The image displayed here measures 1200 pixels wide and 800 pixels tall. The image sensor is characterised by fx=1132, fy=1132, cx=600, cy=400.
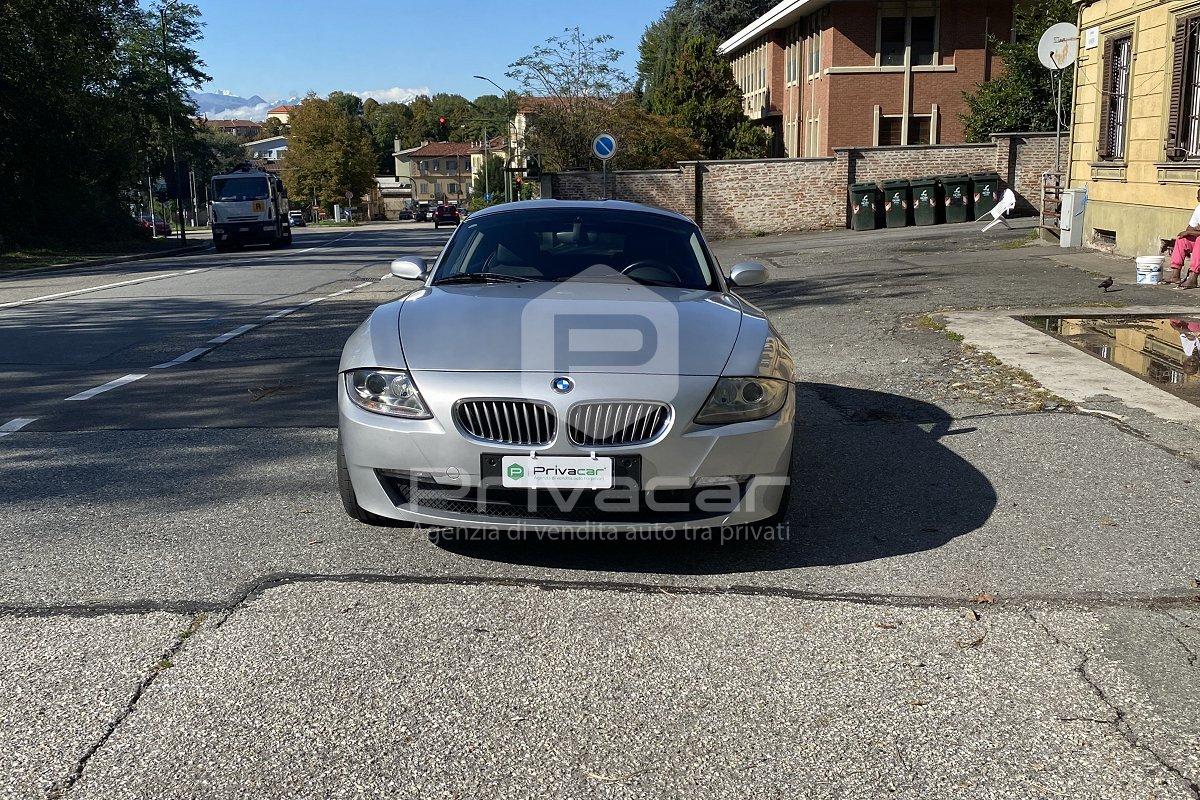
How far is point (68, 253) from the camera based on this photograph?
33594mm

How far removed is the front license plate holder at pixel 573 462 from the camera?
4.14 metres

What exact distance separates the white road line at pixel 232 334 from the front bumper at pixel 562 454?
7.80 meters

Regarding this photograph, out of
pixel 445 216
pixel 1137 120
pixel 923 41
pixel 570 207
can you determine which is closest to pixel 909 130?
pixel 923 41

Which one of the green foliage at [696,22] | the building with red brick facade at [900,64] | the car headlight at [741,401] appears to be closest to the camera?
the car headlight at [741,401]

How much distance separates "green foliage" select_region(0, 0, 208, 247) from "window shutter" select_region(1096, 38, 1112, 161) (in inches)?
1132

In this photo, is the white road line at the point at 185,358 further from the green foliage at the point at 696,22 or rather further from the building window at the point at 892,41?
the green foliage at the point at 696,22

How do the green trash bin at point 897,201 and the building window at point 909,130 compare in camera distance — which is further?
the building window at point 909,130

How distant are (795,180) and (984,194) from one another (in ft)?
17.1

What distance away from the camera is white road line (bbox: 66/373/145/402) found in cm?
834

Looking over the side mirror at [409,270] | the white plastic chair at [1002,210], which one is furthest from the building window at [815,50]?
the side mirror at [409,270]

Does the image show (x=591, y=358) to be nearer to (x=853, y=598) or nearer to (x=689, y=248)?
(x=853, y=598)

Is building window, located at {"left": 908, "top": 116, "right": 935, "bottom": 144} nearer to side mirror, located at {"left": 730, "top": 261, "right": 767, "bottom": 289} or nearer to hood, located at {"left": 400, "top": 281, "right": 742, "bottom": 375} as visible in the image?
side mirror, located at {"left": 730, "top": 261, "right": 767, "bottom": 289}

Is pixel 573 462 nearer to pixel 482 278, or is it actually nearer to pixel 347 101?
pixel 482 278

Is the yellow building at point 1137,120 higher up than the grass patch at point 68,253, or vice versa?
the yellow building at point 1137,120
